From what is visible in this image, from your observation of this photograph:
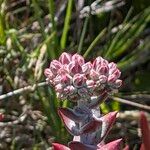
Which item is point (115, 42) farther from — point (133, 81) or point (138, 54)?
point (133, 81)

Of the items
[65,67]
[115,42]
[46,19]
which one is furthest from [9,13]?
[65,67]

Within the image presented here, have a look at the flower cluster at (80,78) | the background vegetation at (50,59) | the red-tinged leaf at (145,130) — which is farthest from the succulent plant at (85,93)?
the background vegetation at (50,59)

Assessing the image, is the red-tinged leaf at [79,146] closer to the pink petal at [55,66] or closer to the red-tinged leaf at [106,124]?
the red-tinged leaf at [106,124]

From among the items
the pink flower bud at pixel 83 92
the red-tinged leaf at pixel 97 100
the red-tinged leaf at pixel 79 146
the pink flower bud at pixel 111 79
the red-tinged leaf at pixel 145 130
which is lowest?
the red-tinged leaf at pixel 79 146

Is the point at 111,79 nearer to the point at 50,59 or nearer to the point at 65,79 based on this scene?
the point at 65,79

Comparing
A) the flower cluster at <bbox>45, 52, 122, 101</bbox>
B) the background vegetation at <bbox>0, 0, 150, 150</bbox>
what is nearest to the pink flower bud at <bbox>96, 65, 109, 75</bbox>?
the flower cluster at <bbox>45, 52, 122, 101</bbox>

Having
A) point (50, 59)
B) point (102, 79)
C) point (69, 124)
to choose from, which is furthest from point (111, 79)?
point (50, 59)

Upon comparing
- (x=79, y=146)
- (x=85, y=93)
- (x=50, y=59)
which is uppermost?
(x=50, y=59)
